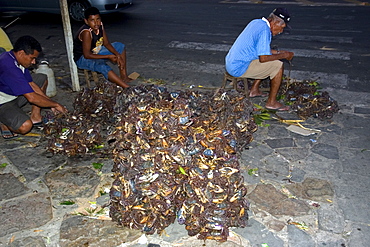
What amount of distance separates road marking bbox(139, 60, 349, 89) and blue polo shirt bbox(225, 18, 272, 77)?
1.76 metres

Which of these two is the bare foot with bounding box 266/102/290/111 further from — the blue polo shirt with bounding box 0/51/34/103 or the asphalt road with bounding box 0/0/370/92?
the blue polo shirt with bounding box 0/51/34/103

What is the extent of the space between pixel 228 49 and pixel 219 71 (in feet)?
5.37

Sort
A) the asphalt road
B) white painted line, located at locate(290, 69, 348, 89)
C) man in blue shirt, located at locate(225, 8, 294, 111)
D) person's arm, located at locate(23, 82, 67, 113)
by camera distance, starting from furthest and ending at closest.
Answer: the asphalt road, white painted line, located at locate(290, 69, 348, 89), man in blue shirt, located at locate(225, 8, 294, 111), person's arm, located at locate(23, 82, 67, 113)

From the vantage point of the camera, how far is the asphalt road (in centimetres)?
766

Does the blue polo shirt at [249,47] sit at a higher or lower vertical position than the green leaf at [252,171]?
higher

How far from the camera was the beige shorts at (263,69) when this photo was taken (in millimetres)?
5785

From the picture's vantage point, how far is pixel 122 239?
11.5ft

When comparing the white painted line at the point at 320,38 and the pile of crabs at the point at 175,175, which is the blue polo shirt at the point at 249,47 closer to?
the pile of crabs at the point at 175,175

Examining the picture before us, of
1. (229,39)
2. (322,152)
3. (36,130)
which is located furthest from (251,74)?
(229,39)

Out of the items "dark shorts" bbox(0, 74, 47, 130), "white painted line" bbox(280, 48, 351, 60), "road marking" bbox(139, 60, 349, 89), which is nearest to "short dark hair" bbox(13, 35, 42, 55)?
"dark shorts" bbox(0, 74, 47, 130)

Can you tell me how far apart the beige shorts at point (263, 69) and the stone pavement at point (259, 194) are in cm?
91

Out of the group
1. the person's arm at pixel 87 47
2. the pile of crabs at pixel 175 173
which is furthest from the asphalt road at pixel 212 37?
the pile of crabs at pixel 175 173

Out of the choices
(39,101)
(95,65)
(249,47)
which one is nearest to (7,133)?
(39,101)

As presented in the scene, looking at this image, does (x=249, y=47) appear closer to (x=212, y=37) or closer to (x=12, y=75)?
(x=12, y=75)
